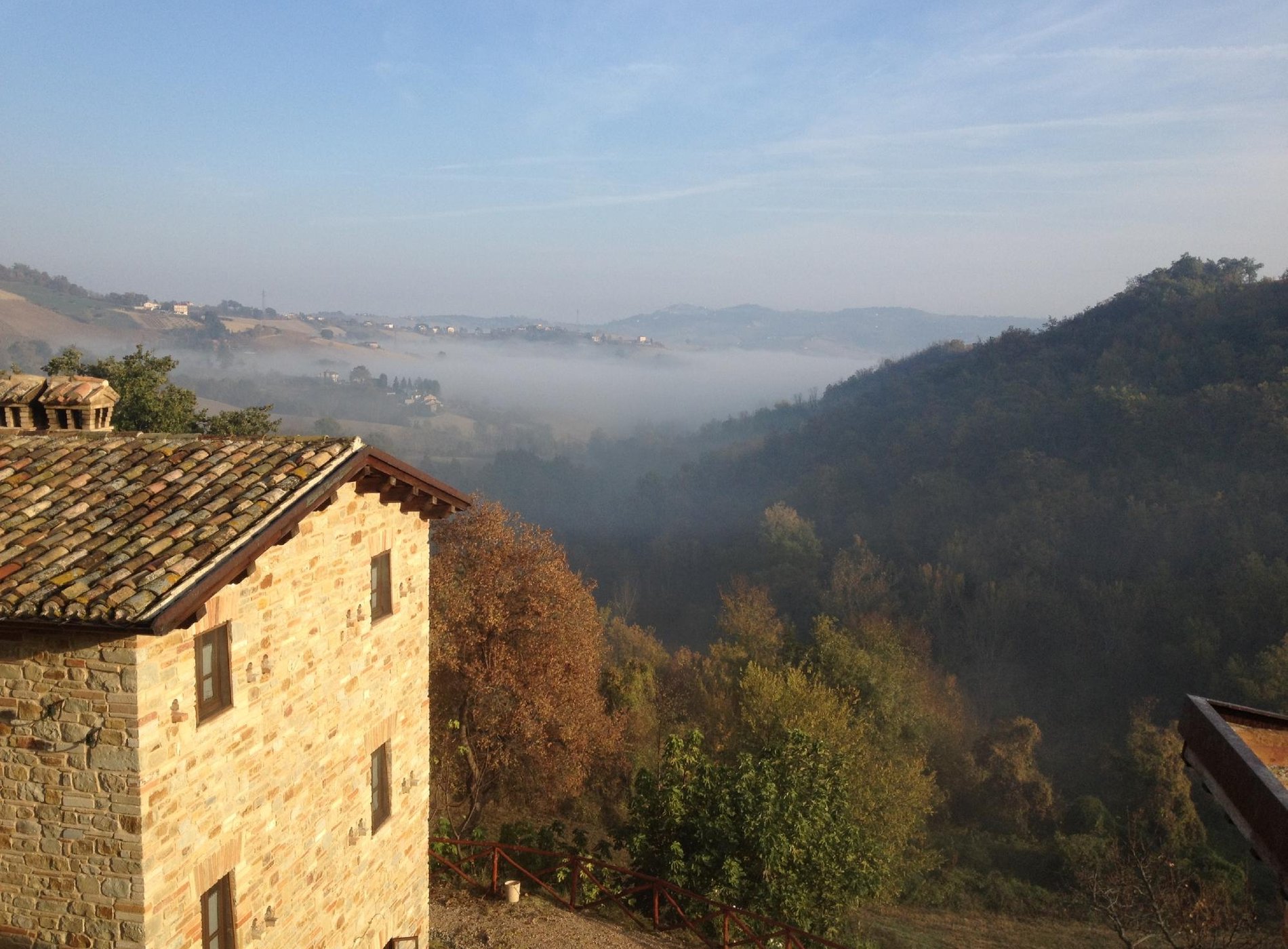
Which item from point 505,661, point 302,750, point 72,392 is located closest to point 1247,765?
point 302,750

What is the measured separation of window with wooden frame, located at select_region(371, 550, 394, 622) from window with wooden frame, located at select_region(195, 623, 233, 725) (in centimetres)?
290

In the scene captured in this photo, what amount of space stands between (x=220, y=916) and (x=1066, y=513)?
53.6 metres

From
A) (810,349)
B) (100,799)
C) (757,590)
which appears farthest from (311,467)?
(810,349)

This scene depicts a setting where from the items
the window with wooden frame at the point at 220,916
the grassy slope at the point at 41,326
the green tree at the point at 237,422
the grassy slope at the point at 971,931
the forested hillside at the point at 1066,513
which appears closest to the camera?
the window with wooden frame at the point at 220,916

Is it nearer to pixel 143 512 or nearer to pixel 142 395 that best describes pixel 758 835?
pixel 143 512

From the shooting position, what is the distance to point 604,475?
354ft

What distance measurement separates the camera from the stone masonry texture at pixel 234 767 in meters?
6.66

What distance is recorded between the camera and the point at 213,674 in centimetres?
755

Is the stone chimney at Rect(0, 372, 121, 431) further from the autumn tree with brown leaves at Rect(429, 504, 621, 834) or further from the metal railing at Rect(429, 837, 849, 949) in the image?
the autumn tree with brown leaves at Rect(429, 504, 621, 834)

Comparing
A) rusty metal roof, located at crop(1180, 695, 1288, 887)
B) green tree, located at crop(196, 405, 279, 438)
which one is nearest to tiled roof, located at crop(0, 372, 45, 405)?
rusty metal roof, located at crop(1180, 695, 1288, 887)

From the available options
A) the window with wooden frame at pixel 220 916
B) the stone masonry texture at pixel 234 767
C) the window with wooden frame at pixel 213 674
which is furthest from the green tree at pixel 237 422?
the window with wooden frame at pixel 220 916

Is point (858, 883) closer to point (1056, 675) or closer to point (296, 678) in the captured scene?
point (296, 678)

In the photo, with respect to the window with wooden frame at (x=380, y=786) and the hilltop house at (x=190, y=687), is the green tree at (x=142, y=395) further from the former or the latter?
the window with wooden frame at (x=380, y=786)

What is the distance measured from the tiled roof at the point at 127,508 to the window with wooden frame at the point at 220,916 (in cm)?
296
